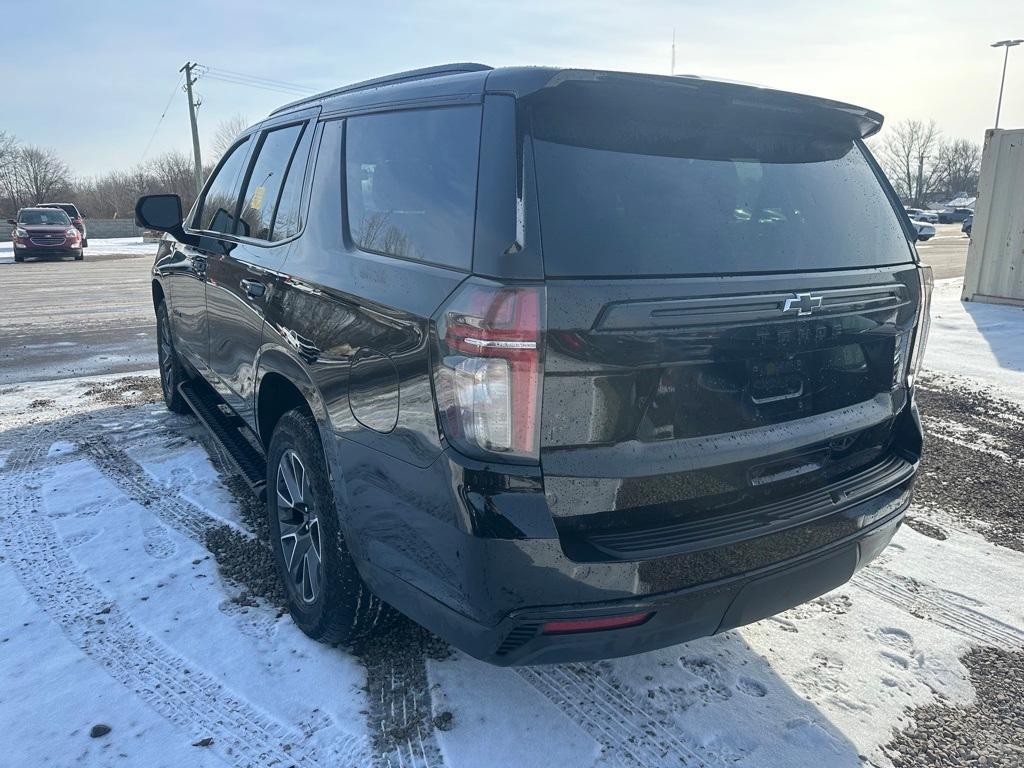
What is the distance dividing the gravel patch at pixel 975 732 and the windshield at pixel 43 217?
27.1m

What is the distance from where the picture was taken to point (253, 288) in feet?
10.6

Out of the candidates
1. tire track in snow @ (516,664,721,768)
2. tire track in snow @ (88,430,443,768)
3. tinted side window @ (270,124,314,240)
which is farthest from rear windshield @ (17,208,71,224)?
tire track in snow @ (516,664,721,768)

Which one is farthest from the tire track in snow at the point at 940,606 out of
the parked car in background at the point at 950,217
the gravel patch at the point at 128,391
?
the parked car in background at the point at 950,217

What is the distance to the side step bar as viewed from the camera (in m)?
3.62

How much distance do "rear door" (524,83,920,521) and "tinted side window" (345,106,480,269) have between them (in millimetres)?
244

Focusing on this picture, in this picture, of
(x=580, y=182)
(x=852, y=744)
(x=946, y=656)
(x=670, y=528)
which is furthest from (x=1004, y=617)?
(x=580, y=182)

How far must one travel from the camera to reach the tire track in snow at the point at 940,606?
287 cm

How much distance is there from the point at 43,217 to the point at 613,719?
2693cm

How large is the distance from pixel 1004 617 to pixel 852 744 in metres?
1.14

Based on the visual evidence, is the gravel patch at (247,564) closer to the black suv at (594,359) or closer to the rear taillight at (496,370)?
the black suv at (594,359)

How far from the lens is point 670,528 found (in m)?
2.03

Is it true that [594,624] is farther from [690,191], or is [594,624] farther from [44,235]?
[44,235]

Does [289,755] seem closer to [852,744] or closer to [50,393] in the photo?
[852,744]

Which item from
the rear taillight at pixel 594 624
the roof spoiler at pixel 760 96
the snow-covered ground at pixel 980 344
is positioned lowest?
the snow-covered ground at pixel 980 344
